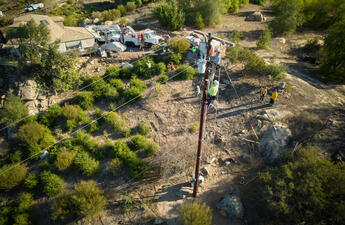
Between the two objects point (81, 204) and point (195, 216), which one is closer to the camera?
point (195, 216)

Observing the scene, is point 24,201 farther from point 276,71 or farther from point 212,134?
point 276,71

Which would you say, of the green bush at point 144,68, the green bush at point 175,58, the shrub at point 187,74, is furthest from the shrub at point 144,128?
the green bush at point 175,58

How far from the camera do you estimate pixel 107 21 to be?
92.4 feet

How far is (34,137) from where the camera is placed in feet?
46.6

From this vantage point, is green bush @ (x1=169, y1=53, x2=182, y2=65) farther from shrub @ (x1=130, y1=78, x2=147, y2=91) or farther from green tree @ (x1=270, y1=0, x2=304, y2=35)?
green tree @ (x1=270, y1=0, x2=304, y2=35)

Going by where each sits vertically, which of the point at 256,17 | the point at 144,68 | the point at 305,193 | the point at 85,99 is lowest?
the point at 305,193

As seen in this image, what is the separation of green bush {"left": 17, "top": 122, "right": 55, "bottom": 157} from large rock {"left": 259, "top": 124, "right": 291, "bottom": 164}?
14235mm

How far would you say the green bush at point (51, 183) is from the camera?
1151 centimetres

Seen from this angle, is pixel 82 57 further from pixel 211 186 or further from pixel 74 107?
pixel 211 186

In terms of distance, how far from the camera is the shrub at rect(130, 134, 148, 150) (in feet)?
43.2

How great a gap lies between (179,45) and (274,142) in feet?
41.3

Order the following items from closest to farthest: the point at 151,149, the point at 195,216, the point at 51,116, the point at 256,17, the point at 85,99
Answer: the point at 195,216
the point at 151,149
the point at 51,116
the point at 85,99
the point at 256,17

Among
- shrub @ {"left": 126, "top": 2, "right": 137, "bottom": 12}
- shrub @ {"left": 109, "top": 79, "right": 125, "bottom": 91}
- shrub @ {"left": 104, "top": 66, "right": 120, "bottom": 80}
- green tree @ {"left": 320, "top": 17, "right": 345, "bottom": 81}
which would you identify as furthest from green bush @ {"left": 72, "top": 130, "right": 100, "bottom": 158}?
shrub @ {"left": 126, "top": 2, "right": 137, "bottom": 12}

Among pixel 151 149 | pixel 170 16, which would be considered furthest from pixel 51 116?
pixel 170 16
